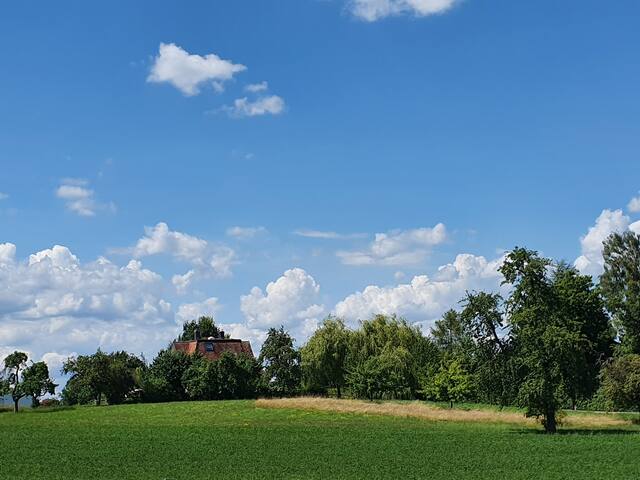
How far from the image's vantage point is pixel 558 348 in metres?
49.2

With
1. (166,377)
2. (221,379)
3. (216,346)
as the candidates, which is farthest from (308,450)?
(216,346)

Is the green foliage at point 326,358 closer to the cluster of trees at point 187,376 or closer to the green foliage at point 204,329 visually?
the cluster of trees at point 187,376

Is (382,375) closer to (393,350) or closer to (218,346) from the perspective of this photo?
(393,350)

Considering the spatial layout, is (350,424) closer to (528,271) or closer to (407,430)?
A: (407,430)

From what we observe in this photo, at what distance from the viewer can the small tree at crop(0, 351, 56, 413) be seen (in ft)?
277

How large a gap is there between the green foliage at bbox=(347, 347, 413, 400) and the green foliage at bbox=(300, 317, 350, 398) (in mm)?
3136

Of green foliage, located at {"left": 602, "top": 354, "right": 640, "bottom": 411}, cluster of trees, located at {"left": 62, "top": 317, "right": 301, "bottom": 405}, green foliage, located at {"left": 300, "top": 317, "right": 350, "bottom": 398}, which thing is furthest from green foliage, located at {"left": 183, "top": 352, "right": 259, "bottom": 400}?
green foliage, located at {"left": 602, "top": 354, "right": 640, "bottom": 411}

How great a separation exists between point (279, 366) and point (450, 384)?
22.8 m

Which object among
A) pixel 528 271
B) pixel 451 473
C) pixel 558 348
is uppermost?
pixel 528 271

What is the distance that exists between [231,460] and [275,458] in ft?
7.95

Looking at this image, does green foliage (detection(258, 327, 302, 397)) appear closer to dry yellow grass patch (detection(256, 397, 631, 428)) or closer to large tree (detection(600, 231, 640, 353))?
dry yellow grass patch (detection(256, 397, 631, 428))

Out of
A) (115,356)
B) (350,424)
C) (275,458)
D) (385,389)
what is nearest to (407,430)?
(350,424)

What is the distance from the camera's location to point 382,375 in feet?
283

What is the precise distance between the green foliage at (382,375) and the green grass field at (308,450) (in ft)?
63.3
